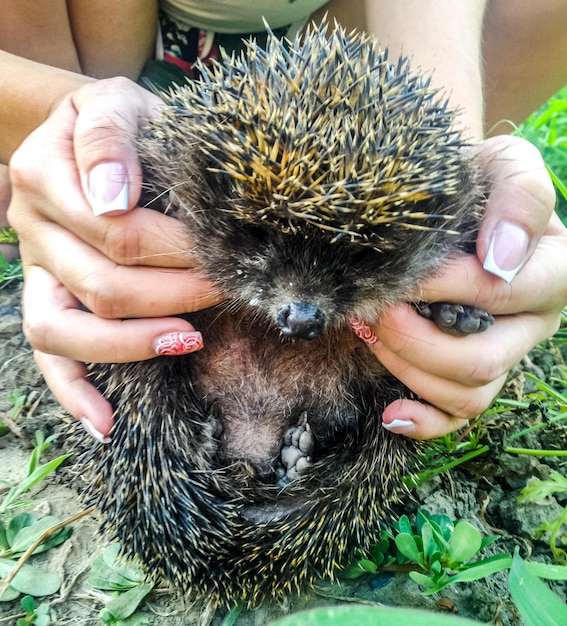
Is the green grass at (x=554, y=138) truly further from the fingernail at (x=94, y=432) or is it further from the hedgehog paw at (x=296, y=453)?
the fingernail at (x=94, y=432)

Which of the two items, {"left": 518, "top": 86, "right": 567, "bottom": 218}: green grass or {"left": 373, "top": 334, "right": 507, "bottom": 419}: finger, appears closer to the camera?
{"left": 373, "top": 334, "right": 507, "bottom": 419}: finger

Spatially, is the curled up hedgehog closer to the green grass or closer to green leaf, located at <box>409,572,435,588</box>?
green leaf, located at <box>409,572,435,588</box>

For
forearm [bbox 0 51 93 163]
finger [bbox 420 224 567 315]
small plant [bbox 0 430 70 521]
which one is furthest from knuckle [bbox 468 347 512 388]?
forearm [bbox 0 51 93 163]

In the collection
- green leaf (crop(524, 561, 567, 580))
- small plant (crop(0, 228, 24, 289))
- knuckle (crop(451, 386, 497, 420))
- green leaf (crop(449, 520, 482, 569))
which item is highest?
knuckle (crop(451, 386, 497, 420))

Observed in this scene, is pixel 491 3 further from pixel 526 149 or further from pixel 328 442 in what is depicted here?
pixel 328 442

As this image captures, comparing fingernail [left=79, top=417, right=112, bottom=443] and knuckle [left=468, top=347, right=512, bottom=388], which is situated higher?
knuckle [left=468, top=347, right=512, bottom=388]

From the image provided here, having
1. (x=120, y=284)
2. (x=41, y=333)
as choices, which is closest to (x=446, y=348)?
(x=120, y=284)

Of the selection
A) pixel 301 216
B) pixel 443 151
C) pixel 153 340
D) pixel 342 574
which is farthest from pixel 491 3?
pixel 342 574
